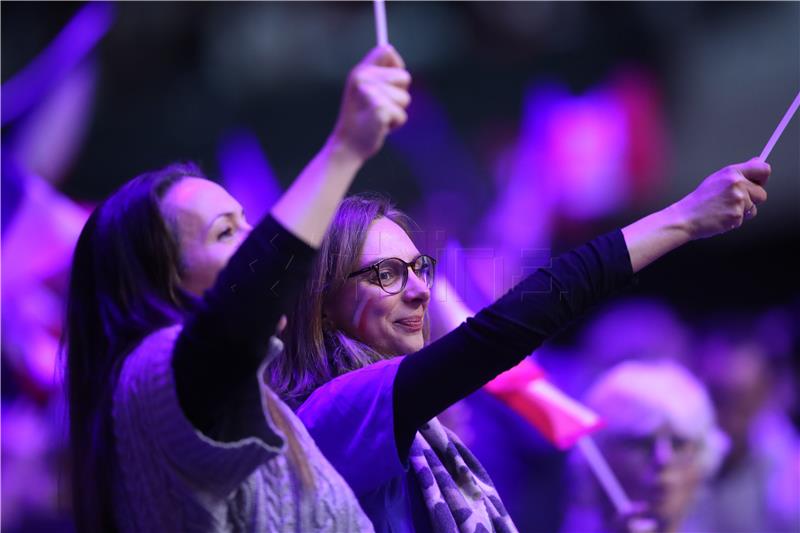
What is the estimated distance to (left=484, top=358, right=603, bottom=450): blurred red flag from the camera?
7.71 ft

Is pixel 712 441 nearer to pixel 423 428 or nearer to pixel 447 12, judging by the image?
pixel 447 12

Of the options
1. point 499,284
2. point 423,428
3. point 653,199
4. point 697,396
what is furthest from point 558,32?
point 423,428

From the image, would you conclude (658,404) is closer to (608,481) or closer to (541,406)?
(608,481)

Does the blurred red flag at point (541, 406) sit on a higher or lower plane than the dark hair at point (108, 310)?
lower

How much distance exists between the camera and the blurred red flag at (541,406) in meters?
2.35

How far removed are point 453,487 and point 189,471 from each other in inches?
17.8

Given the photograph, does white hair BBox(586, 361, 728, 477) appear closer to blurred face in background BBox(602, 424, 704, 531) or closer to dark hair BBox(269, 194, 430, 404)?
blurred face in background BBox(602, 424, 704, 531)

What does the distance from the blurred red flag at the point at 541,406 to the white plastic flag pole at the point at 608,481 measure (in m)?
0.12

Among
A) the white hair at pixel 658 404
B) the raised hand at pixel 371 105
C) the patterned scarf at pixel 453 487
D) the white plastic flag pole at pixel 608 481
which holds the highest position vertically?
the raised hand at pixel 371 105

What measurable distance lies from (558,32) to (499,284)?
2.47ft

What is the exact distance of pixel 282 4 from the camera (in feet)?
8.50

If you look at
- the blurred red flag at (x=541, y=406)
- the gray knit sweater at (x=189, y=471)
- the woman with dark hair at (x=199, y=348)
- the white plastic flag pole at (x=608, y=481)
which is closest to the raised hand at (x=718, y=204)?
the woman with dark hair at (x=199, y=348)

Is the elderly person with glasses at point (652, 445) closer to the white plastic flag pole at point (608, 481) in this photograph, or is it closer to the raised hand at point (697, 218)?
the white plastic flag pole at point (608, 481)

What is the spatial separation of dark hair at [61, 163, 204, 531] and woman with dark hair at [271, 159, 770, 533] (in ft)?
0.85
